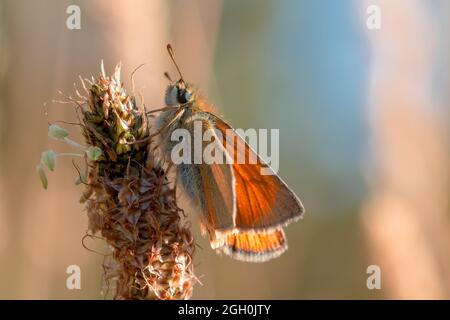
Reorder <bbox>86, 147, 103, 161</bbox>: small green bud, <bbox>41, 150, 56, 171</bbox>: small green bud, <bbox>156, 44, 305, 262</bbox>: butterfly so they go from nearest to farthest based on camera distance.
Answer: <bbox>86, 147, 103, 161</bbox>: small green bud, <bbox>41, 150, 56, 171</bbox>: small green bud, <bbox>156, 44, 305, 262</bbox>: butterfly

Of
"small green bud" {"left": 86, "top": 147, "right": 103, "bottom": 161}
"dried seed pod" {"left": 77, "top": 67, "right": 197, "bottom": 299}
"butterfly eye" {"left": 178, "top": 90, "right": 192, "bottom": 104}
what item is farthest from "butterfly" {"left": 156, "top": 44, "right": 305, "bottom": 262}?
"small green bud" {"left": 86, "top": 147, "right": 103, "bottom": 161}

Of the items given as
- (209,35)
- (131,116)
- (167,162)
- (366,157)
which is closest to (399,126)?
(366,157)

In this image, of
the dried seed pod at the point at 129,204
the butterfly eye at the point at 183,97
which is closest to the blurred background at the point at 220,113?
the butterfly eye at the point at 183,97

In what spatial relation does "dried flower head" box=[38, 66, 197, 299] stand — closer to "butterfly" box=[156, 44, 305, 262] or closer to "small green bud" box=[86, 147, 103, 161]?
"small green bud" box=[86, 147, 103, 161]

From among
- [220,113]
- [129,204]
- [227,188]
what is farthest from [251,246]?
[220,113]

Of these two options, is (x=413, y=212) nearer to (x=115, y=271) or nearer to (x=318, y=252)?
(x=318, y=252)

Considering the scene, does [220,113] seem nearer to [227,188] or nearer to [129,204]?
[227,188]

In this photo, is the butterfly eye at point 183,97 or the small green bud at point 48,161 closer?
the small green bud at point 48,161

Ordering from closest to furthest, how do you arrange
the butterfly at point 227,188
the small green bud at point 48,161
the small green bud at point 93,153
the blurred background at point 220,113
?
the small green bud at point 93,153, the small green bud at point 48,161, the butterfly at point 227,188, the blurred background at point 220,113

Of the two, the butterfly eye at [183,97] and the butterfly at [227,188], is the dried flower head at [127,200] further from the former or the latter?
the butterfly eye at [183,97]
